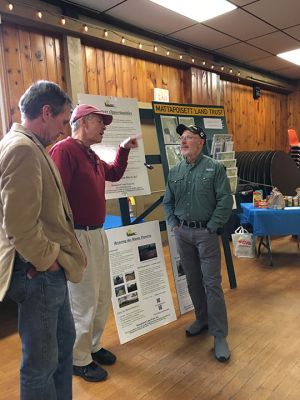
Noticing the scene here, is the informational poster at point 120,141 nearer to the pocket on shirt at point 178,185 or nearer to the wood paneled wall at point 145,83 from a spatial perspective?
the pocket on shirt at point 178,185

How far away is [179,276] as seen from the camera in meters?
2.85

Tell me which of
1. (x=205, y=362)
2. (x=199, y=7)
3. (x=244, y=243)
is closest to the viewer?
(x=205, y=362)

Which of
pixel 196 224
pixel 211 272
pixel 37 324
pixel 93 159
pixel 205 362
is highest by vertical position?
pixel 93 159

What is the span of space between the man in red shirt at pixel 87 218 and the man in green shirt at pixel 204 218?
0.56 meters

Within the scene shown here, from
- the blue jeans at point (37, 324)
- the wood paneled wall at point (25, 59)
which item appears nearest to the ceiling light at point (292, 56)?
the wood paneled wall at point (25, 59)

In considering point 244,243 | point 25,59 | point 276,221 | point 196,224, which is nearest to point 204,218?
point 196,224

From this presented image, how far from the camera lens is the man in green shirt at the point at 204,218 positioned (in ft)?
7.19

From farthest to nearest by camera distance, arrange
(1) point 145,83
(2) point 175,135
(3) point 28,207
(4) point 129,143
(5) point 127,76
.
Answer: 1. (1) point 145,83
2. (5) point 127,76
3. (2) point 175,135
4. (4) point 129,143
5. (3) point 28,207

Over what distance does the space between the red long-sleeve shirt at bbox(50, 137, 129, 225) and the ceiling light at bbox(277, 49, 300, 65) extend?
5.10 m

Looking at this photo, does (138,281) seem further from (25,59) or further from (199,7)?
(199,7)

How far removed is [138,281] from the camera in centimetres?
256

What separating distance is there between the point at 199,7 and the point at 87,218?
305 centimetres

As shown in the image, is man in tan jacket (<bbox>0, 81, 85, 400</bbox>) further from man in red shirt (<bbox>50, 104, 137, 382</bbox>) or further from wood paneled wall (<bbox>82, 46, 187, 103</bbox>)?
wood paneled wall (<bbox>82, 46, 187, 103</bbox>)

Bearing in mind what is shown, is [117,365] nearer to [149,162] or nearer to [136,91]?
[149,162]
